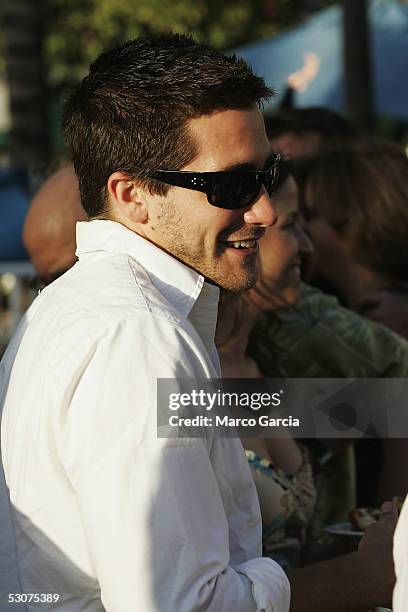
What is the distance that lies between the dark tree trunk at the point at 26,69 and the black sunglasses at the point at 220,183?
987cm

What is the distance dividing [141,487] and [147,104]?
2.52ft

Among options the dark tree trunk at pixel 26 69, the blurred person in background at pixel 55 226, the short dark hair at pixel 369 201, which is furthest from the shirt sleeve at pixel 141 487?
the dark tree trunk at pixel 26 69

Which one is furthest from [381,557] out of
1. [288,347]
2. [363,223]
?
[363,223]

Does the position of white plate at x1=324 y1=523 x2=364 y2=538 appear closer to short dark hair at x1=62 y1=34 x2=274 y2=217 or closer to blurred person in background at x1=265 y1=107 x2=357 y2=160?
short dark hair at x1=62 y1=34 x2=274 y2=217

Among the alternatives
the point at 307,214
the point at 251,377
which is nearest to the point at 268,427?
the point at 251,377

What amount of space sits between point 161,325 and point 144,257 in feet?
0.78

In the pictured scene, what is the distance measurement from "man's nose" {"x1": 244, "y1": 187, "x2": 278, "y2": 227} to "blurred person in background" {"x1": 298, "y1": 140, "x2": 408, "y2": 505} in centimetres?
185

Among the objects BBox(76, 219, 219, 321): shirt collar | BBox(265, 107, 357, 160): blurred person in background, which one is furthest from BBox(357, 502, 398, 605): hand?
BBox(265, 107, 357, 160): blurred person in background

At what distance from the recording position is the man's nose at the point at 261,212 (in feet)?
7.11

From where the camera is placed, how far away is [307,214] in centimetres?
443

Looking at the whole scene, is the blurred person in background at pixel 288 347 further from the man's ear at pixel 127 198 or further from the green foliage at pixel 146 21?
the green foliage at pixel 146 21

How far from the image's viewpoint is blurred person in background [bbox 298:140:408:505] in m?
4.12

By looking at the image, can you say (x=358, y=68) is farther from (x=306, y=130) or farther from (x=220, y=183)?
(x=220, y=183)

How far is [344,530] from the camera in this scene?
275 cm
